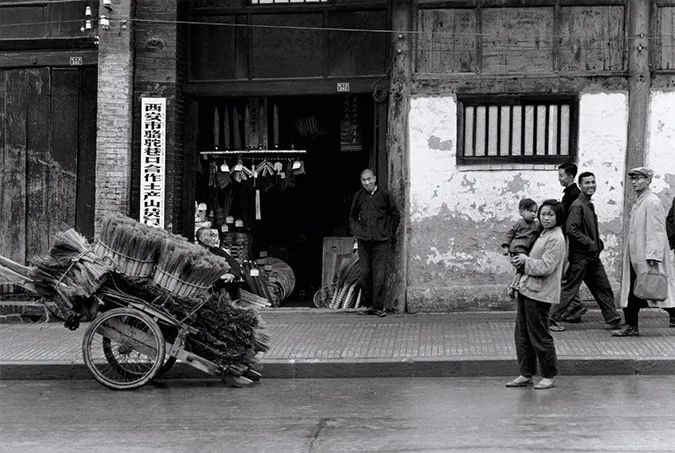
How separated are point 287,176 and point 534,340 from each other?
6758 millimetres

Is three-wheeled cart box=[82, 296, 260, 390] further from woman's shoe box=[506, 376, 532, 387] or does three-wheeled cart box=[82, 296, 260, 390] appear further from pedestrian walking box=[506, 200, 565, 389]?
pedestrian walking box=[506, 200, 565, 389]

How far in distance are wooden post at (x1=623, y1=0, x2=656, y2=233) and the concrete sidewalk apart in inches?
86.3

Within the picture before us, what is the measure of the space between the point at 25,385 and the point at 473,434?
16.1 feet

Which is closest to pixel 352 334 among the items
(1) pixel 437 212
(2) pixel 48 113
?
(1) pixel 437 212

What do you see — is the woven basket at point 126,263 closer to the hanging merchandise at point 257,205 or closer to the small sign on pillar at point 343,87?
the small sign on pillar at point 343,87

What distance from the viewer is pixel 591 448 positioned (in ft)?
22.7

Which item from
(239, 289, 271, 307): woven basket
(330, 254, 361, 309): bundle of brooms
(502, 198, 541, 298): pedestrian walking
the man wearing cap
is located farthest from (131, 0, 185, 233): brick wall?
the man wearing cap

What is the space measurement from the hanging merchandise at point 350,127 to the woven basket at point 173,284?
6.15 metres

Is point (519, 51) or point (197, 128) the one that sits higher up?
point (519, 51)

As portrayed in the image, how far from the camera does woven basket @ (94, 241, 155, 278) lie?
30.8ft

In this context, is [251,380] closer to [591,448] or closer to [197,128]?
[591,448]

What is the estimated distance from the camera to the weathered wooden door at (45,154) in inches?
585

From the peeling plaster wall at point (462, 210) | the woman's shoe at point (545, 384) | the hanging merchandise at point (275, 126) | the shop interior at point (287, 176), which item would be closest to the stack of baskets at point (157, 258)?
the woman's shoe at point (545, 384)

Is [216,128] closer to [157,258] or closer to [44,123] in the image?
[44,123]
